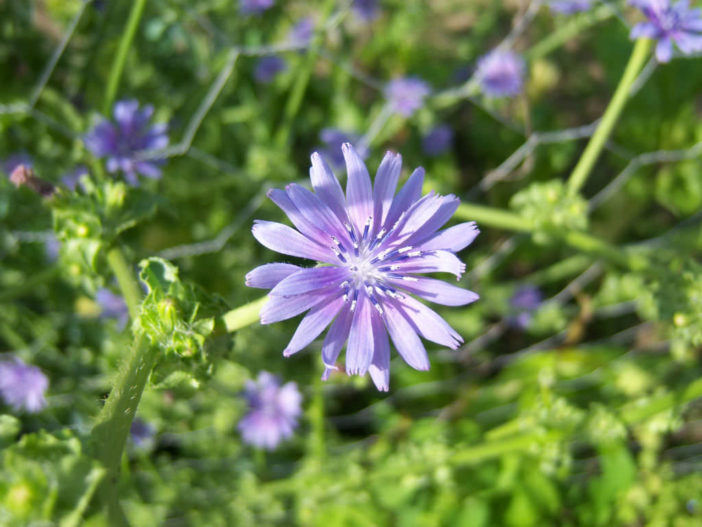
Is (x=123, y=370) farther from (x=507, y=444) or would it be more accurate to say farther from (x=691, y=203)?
(x=691, y=203)

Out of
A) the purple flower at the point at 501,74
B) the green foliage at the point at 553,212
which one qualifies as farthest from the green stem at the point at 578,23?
the green foliage at the point at 553,212

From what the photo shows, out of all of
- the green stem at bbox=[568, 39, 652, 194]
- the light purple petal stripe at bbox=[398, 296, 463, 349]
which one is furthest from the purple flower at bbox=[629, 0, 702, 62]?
the light purple petal stripe at bbox=[398, 296, 463, 349]

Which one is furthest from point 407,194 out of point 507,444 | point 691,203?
point 691,203

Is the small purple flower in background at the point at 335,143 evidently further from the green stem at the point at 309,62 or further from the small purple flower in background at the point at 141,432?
the small purple flower in background at the point at 141,432

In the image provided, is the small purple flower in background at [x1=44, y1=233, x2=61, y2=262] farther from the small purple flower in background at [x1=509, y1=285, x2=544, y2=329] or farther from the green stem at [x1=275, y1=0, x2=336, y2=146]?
the small purple flower in background at [x1=509, y1=285, x2=544, y2=329]

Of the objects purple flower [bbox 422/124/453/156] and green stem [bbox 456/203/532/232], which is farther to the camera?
purple flower [bbox 422/124/453/156]

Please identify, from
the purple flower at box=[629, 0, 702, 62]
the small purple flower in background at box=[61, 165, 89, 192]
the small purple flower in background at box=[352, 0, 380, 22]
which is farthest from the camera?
the small purple flower in background at box=[352, 0, 380, 22]
